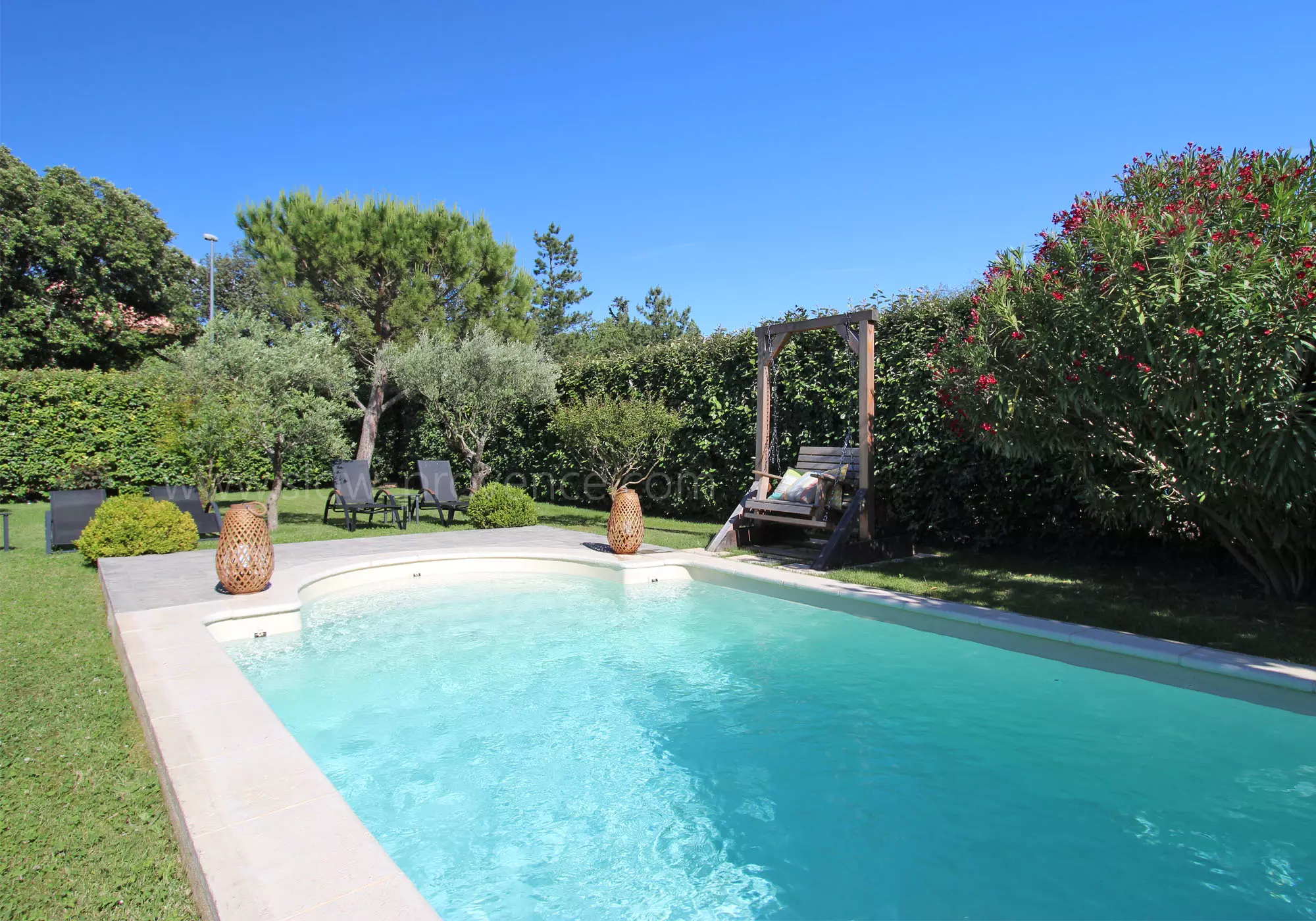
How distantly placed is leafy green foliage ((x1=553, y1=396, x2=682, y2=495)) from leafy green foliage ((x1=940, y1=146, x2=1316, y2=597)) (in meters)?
4.98

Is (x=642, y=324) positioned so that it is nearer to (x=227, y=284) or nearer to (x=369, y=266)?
(x=227, y=284)

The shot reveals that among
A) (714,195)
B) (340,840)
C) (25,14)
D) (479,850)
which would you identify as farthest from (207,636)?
(714,195)

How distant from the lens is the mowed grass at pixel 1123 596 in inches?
205

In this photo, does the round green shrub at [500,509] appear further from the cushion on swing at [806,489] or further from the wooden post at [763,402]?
the cushion on swing at [806,489]

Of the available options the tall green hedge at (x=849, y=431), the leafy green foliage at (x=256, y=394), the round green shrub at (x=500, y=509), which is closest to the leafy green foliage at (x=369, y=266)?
the tall green hedge at (x=849, y=431)

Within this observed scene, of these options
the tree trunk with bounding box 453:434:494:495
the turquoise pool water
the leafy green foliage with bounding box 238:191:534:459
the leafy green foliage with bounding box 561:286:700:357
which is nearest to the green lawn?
the turquoise pool water

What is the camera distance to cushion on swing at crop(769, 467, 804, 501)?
356 inches

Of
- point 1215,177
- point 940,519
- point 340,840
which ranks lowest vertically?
point 340,840

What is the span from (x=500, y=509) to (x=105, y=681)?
7615mm

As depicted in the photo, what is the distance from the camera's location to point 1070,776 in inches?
151

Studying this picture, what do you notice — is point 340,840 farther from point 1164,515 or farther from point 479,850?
point 1164,515

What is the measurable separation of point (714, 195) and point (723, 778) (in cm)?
1387

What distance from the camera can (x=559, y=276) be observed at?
1601 inches

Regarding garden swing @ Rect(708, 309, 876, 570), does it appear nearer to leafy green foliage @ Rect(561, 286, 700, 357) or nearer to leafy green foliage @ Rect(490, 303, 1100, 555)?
leafy green foliage @ Rect(490, 303, 1100, 555)
